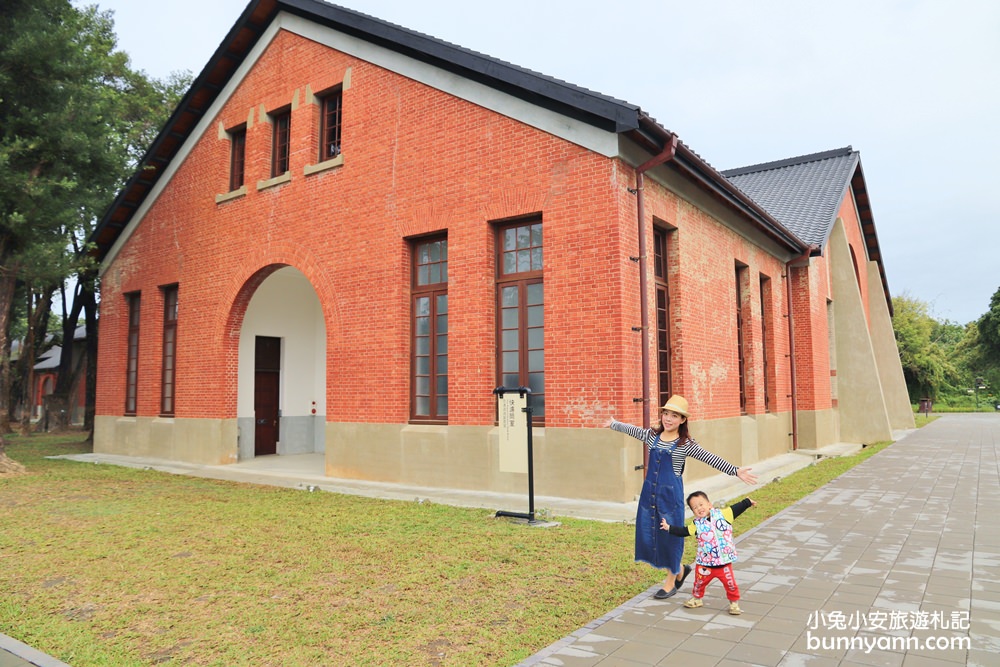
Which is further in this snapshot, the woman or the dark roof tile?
the dark roof tile

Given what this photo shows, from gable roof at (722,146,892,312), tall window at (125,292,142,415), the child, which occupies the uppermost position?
gable roof at (722,146,892,312)

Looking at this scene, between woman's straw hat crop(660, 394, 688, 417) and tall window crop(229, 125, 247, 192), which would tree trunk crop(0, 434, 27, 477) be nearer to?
tall window crop(229, 125, 247, 192)

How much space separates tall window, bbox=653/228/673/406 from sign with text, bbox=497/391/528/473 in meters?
3.12

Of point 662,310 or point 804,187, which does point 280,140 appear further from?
point 804,187

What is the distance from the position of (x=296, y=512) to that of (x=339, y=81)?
7.93 m

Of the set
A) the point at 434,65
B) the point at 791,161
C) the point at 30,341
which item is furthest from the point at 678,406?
the point at 30,341

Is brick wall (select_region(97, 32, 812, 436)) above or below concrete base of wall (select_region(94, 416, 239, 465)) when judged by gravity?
above

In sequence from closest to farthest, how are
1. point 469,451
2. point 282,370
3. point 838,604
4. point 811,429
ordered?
point 838,604 → point 469,451 → point 282,370 → point 811,429

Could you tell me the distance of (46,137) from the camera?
12.8 m

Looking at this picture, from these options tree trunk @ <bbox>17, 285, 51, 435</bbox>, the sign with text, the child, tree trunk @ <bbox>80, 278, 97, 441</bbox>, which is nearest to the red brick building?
the sign with text

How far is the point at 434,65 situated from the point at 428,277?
342cm

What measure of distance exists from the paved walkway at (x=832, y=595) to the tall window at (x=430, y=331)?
1451 millimetres

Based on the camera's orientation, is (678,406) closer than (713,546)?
No

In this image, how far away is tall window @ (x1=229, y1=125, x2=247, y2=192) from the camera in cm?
1432
